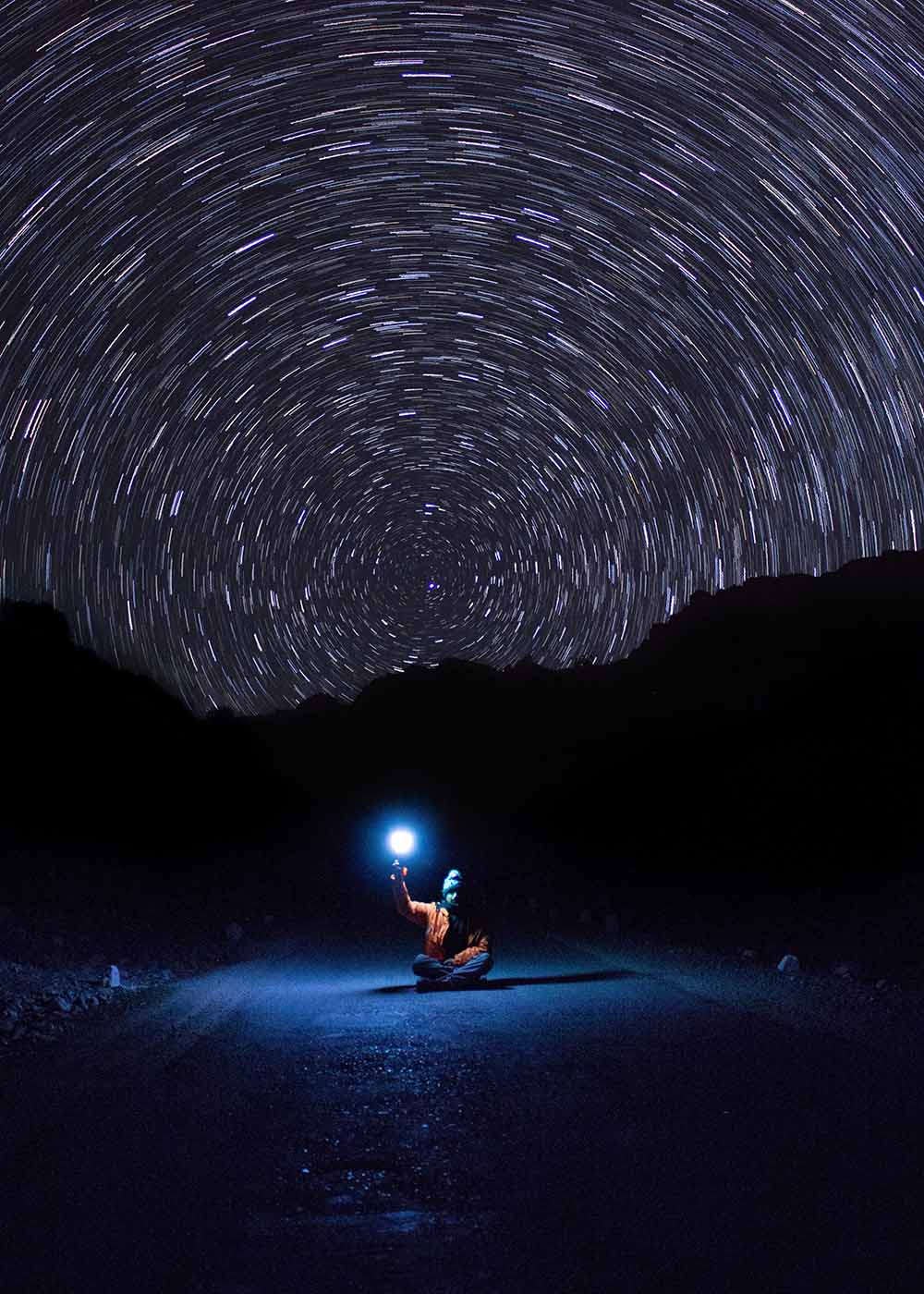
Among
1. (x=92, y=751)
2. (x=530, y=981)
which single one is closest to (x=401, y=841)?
(x=530, y=981)

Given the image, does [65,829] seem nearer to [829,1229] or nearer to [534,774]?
[829,1229]

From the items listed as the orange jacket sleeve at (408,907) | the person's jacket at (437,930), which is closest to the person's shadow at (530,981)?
the person's jacket at (437,930)

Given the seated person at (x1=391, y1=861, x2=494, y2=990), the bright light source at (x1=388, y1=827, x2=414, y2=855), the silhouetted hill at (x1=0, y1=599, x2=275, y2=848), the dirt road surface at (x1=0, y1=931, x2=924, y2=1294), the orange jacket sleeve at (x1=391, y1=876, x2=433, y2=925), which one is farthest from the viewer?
the silhouetted hill at (x1=0, y1=599, x2=275, y2=848)

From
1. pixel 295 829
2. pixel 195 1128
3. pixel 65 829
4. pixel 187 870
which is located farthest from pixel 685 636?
pixel 195 1128

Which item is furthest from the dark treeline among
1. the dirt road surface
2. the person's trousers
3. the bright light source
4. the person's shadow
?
the dirt road surface

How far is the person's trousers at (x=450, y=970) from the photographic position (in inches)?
548

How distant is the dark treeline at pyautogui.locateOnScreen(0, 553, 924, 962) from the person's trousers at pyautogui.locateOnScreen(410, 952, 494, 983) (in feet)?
27.7

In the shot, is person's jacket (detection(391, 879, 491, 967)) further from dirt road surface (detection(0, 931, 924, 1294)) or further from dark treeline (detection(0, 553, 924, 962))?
dark treeline (detection(0, 553, 924, 962))

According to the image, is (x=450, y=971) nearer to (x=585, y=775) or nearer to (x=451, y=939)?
(x=451, y=939)

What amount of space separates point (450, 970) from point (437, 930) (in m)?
0.82

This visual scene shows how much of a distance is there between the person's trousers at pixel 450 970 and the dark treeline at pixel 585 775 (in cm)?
843

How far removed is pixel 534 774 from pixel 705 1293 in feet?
253

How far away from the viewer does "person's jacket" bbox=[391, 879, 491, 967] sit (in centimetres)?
1447

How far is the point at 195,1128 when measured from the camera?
6242mm
